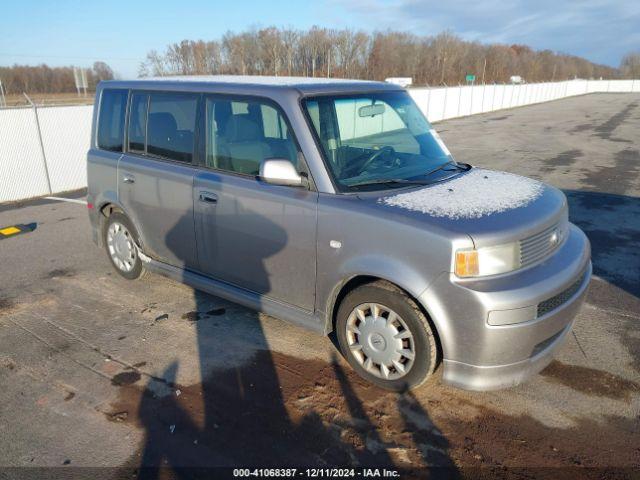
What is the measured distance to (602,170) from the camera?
12.1 meters

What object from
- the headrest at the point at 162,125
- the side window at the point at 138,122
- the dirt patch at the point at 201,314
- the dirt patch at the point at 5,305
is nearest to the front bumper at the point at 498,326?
the dirt patch at the point at 201,314

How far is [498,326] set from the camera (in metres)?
2.85

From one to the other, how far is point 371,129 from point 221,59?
78179 mm

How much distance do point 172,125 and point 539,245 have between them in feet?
10.7

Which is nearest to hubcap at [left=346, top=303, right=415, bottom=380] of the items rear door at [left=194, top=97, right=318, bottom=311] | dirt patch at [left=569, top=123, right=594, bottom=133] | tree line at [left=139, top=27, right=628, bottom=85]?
rear door at [left=194, top=97, right=318, bottom=311]

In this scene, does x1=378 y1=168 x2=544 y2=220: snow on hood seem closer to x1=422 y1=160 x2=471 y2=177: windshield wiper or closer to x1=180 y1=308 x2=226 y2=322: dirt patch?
x1=422 y1=160 x2=471 y2=177: windshield wiper

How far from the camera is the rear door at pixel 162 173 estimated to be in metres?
4.29

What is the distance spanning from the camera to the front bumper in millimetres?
2854

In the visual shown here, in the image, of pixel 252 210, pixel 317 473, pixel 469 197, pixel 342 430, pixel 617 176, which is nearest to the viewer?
pixel 317 473

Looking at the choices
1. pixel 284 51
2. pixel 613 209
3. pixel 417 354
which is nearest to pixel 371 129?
pixel 417 354

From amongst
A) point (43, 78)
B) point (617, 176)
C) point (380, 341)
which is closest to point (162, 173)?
point (380, 341)

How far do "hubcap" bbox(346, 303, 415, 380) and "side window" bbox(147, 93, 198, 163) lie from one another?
2.09 meters

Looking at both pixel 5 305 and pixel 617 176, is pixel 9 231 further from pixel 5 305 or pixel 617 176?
pixel 617 176

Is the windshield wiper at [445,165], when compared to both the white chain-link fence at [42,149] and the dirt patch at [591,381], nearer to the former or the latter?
the dirt patch at [591,381]
